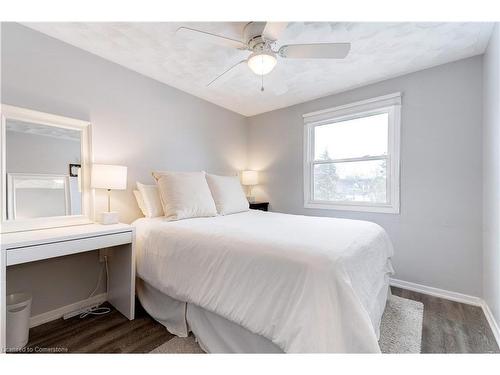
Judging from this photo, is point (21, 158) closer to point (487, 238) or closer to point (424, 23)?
point (424, 23)

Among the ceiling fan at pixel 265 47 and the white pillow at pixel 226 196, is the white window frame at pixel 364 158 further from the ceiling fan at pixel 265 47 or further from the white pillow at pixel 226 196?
the ceiling fan at pixel 265 47

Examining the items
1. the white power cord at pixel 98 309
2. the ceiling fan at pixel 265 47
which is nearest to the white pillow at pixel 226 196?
the white power cord at pixel 98 309

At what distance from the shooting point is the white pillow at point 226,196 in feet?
8.43

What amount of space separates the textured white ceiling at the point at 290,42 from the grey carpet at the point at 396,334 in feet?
7.67

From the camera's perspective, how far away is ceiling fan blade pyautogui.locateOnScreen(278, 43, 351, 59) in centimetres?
164

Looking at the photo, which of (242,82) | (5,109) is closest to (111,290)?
(5,109)

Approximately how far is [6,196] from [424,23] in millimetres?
3509

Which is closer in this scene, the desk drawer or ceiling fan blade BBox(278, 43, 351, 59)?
the desk drawer

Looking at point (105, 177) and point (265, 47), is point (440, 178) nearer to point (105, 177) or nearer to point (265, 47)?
point (265, 47)

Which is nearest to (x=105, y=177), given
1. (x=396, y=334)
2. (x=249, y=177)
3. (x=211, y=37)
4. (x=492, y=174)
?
(x=211, y=37)

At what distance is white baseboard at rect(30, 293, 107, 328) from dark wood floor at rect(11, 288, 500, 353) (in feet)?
0.19

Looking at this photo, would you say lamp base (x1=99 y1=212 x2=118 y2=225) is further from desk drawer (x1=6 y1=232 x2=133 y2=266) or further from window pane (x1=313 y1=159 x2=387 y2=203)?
window pane (x1=313 y1=159 x2=387 y2=203)

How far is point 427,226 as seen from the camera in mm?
2439

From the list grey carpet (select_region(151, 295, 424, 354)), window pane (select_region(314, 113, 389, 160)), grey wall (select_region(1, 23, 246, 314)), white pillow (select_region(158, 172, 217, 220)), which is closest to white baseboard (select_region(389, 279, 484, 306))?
grey carpet (select_region(151, 295, 424, 354))
